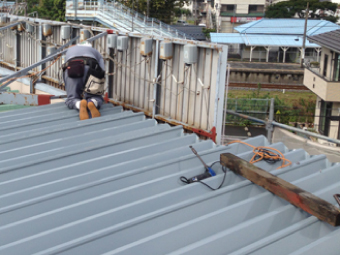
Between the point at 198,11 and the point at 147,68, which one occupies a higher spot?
the point at 198,11

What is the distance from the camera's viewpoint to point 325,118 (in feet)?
77.2

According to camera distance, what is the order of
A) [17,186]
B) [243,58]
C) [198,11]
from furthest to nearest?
[198,11] < [243,58] < [17,186]

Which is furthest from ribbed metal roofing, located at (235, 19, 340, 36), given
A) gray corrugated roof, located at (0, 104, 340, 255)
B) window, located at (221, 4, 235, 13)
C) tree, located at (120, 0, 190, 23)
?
gray corrugated roof, located at (0, 104, 340, 255)

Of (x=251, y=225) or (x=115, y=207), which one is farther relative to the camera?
(x=115, y=207)

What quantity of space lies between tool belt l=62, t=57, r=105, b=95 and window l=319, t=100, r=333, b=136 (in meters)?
17.6

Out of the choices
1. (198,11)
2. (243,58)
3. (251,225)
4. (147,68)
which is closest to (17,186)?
(251,225)

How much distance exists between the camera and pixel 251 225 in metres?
3.25

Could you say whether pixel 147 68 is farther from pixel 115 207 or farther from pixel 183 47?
pixel 115 207

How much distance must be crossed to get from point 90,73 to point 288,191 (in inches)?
199

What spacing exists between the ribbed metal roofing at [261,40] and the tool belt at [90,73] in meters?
37.2

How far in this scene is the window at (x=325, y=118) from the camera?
908 inches

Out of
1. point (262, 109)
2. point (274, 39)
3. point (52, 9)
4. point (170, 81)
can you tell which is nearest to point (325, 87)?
point (262, 109)

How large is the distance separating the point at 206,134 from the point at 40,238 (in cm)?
408

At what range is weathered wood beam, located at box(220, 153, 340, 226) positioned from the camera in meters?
3.17
